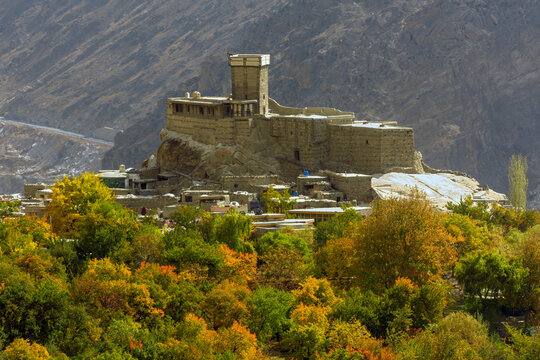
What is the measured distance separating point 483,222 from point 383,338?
22437 millimetres

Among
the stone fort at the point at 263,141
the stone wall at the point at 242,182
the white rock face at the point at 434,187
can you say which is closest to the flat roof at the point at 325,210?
the white rock face at the point at 434,187

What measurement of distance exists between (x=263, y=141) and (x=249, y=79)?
5.64 meters

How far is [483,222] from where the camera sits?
7731 cm

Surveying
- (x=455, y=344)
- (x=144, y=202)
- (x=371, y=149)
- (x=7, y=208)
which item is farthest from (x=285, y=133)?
(x=455, y=344)

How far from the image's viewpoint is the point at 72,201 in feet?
238

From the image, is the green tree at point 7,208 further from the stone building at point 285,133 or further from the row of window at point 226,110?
the row of window at point 226,110

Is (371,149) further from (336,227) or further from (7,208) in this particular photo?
(7,208)

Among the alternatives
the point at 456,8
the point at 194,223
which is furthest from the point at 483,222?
the point at 456,8

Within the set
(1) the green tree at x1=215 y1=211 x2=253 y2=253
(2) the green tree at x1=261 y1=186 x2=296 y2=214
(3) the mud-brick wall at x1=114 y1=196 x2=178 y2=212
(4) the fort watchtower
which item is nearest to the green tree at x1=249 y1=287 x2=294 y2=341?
(1) the green tree at x1=215 y1=211 x2=253 y2=253

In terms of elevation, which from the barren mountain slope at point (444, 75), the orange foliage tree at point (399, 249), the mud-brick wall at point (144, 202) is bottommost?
the orange foliage tree at point (399, 249)

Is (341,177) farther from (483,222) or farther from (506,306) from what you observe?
(506,306)

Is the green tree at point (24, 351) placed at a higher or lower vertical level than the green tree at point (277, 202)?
lower

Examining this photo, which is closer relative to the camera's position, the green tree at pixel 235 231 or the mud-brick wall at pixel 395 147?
the green tree at pixel 235 231

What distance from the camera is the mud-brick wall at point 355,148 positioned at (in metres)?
89.7
